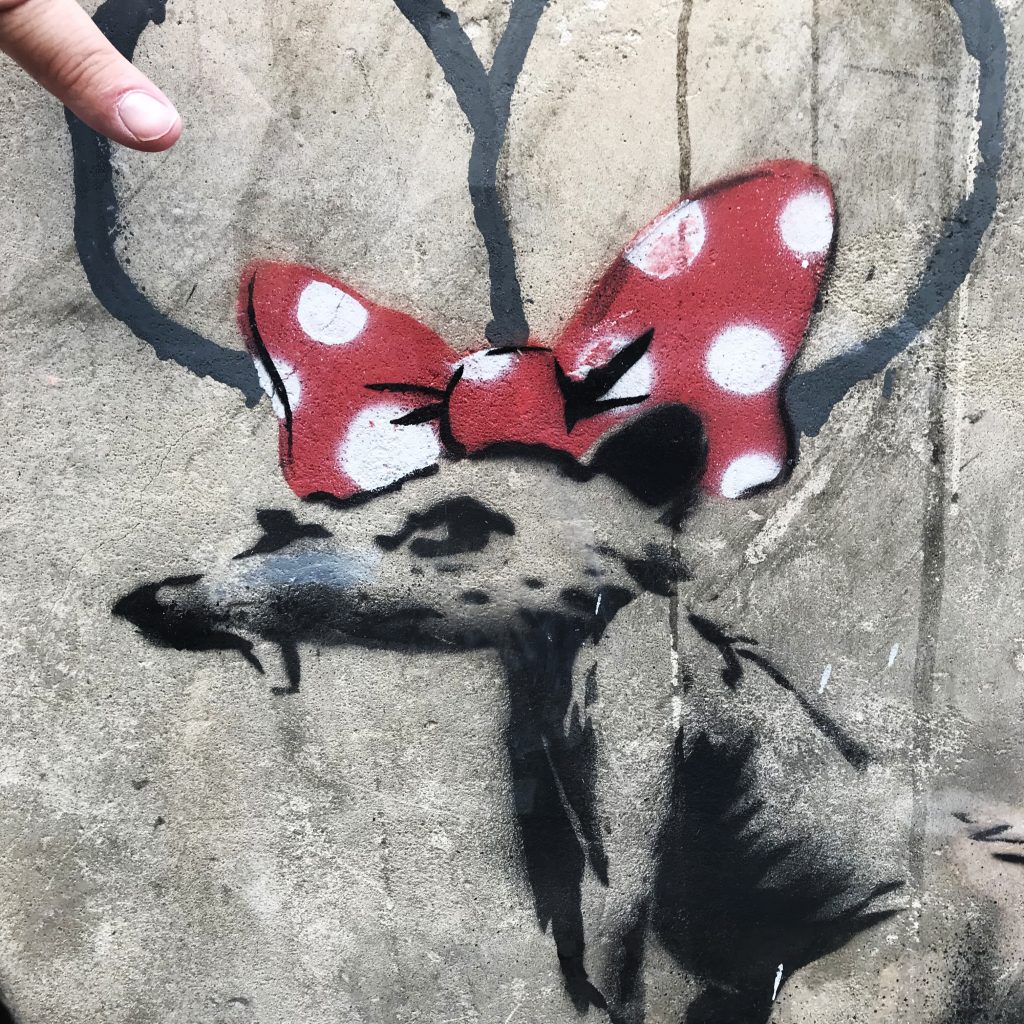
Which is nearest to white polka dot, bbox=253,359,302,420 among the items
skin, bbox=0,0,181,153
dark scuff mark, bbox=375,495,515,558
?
dark scuff mark, bbox=375,495,515,558

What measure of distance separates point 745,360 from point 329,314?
1746 millimetres

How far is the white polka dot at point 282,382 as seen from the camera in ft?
9.86

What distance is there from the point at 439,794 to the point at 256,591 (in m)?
1.19

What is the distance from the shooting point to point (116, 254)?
296 centimetres

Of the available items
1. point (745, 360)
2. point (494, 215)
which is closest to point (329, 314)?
point (494, 215)

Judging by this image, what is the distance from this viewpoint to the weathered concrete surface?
2.91 m

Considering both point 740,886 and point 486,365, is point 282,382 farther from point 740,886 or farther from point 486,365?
point 740,886

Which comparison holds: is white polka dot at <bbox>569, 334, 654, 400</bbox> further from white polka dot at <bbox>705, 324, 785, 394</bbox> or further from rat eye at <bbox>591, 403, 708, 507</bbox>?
white polka dot at <bbox>705, 324, 785, 394</bbox>

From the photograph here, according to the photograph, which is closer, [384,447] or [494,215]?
[494,215]

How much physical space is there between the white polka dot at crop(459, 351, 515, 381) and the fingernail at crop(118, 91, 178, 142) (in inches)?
54.9

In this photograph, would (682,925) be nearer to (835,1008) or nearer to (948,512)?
(835,1008)

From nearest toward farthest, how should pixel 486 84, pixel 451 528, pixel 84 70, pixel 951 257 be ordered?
pixel 84 70 → pixel 486 84 → pixel 951 257 → pixel 451 528

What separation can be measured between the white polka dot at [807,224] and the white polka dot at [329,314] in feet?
5.80

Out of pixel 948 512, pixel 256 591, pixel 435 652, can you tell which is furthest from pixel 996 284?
pixel 256 591
